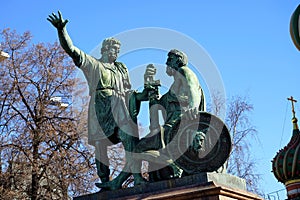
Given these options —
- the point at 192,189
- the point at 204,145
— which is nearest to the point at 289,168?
the point at 204,145

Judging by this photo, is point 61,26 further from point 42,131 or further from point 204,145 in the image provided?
point 42,131

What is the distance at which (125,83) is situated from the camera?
9969mm

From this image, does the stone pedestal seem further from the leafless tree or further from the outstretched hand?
the leafless tree

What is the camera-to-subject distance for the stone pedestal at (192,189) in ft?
26.2

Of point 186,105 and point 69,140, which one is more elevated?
point 69,140

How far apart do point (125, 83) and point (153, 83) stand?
2.31 ft

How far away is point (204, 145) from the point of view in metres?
8.68

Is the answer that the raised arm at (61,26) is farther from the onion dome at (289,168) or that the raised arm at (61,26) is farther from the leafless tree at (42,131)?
the onion dome at (289,168)

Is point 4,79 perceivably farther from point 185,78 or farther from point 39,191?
point 185,78

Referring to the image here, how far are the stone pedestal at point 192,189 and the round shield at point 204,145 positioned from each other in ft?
0.98

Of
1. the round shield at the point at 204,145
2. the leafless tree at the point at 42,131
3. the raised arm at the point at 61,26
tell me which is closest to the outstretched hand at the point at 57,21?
the raised arm at the point at 61,26

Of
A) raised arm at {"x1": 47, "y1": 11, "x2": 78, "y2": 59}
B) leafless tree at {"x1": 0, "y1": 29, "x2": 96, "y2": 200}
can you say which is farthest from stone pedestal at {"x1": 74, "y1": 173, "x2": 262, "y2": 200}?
leafless tree at {"x1": 0, "y1": 29, "x2": 96, "y2": 200}

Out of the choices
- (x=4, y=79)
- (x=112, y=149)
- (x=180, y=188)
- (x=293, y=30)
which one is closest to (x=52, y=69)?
(x=4, y=79)

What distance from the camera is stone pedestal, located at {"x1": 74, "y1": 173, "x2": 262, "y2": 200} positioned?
7.97 meters
